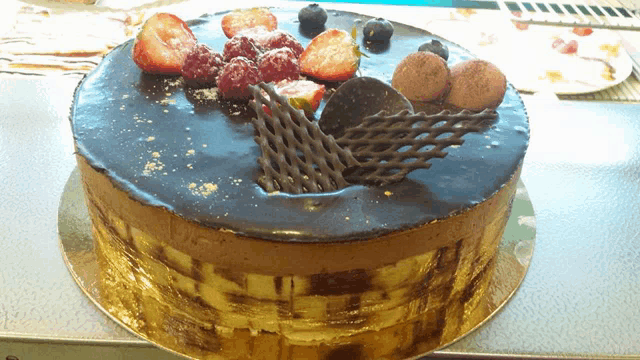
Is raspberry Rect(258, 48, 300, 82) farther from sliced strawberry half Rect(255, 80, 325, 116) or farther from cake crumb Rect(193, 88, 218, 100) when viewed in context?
cake crumb Rect(193, 88, 218, 100)

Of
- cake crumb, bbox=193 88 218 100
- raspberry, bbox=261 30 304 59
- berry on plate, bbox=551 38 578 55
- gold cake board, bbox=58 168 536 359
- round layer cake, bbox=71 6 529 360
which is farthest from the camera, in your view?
berry on plate, bbox=551 38 578 55

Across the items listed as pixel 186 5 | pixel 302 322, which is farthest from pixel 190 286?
pixel 186 5

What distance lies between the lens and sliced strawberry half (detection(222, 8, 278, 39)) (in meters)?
2.09

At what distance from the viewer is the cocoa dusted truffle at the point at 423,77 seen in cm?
166

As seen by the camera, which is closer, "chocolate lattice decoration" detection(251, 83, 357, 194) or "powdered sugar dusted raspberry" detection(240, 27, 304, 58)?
"chocolate lattice decoration" detection(251, 83, 357, 194)

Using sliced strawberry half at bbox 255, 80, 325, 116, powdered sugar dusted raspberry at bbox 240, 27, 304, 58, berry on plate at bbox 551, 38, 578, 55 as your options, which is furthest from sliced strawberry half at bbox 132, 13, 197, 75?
berry on plate at bbox 551, 38, 578, 55

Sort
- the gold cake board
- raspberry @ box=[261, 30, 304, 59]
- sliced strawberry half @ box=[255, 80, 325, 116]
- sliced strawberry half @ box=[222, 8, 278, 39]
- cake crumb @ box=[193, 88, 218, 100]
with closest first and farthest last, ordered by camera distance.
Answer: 1. the gold cake board
2. sliced strawberry half @ box=[255, 80, 325, 116]
3. cake crumb @ box=[193, 88, 218, 100]
4. raspberry @ box=[261, 30, 304, 59]
5. sliced strawberry half @ box=[222, 8, 278, 39]

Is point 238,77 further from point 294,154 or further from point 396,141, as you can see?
point 396,141

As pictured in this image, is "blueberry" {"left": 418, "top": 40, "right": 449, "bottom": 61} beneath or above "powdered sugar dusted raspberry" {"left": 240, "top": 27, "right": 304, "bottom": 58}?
beneath

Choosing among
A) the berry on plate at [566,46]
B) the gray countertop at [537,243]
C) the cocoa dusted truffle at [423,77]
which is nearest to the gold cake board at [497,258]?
the gray countertop at [537,243]

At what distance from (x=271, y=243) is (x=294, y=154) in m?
0.23

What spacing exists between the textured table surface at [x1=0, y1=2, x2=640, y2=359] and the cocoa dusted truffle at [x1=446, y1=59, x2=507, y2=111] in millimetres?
391

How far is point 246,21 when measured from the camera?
A: 82.6 inches

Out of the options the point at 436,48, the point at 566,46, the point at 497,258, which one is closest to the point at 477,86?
the point at 436,48
